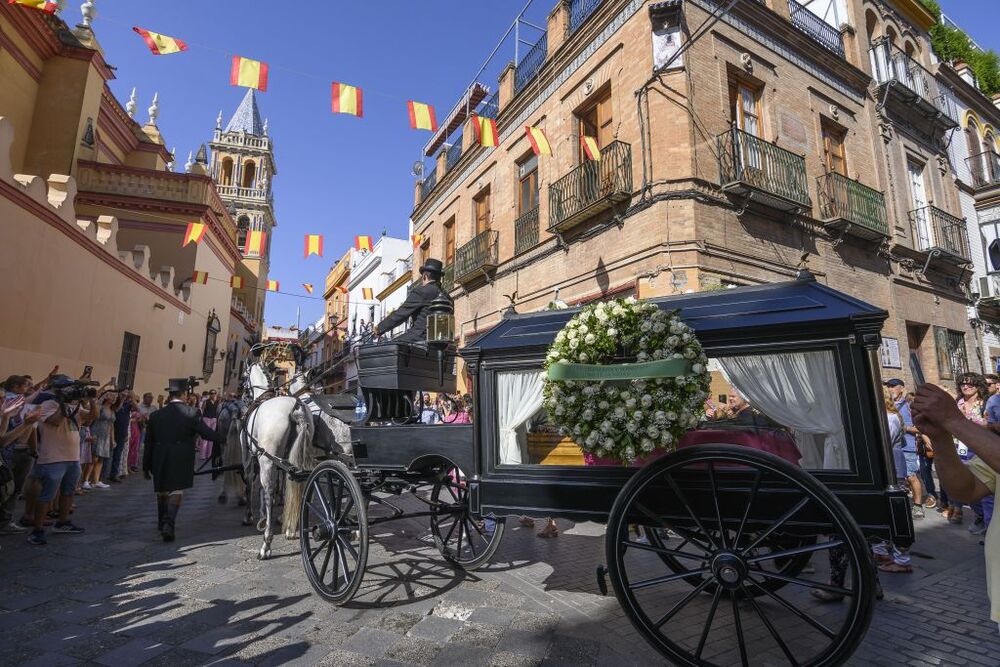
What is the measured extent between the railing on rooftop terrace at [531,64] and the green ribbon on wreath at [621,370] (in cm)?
1272

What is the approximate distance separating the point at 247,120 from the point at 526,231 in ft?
138

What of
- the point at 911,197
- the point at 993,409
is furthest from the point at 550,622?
the point at 911,197

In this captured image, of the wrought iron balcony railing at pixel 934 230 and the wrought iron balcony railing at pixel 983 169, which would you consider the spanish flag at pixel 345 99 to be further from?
the wrought iron balcony railing at pixel 983 169

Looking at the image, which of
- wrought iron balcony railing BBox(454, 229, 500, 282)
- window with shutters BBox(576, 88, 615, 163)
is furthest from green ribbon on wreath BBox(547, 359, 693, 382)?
wrought iron balcony railing BBox(454, 229, 500, 282)

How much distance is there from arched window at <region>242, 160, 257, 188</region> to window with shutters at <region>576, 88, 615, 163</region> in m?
39.2

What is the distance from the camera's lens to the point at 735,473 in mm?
2533

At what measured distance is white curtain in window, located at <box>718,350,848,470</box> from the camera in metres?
2.43

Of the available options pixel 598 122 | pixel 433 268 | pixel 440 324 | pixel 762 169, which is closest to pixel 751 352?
pixel 440 324

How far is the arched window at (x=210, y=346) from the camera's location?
1914cm

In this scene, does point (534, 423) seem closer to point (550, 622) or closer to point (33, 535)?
point (550, 622)

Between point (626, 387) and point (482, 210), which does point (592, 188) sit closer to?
point (482, 210)

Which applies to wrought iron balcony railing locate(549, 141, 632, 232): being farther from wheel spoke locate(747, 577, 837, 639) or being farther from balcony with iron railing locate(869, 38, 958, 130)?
balcony with iron railing locate(869, 38, 958, 130)

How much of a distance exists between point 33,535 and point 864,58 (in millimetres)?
19151

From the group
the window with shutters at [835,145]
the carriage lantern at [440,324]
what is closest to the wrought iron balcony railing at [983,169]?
the window with shutters at [835,145]
